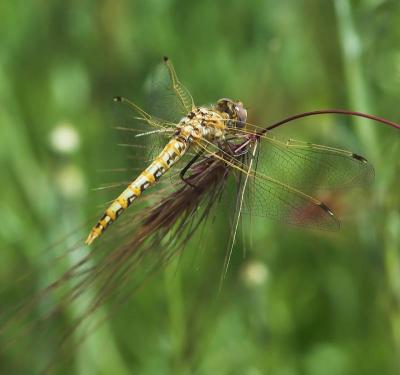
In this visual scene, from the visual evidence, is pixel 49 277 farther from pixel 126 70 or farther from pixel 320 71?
pixel 320 71

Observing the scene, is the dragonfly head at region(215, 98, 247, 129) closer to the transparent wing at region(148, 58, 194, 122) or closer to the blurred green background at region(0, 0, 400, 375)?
the transparent wing at region(148, 58, 194, 122)

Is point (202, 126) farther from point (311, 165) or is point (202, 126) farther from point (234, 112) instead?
point (311, 165)

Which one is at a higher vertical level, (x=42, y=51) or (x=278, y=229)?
(x=42, y=51)

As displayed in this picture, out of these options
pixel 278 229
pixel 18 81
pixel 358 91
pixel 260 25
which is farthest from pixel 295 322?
pixel 18 81

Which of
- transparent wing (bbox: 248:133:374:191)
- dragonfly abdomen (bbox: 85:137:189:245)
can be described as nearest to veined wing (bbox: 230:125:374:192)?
transparent wing (bbox: 248:133:374:191)

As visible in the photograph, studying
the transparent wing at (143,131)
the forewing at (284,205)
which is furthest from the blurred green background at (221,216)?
the forewing at (284,205)
